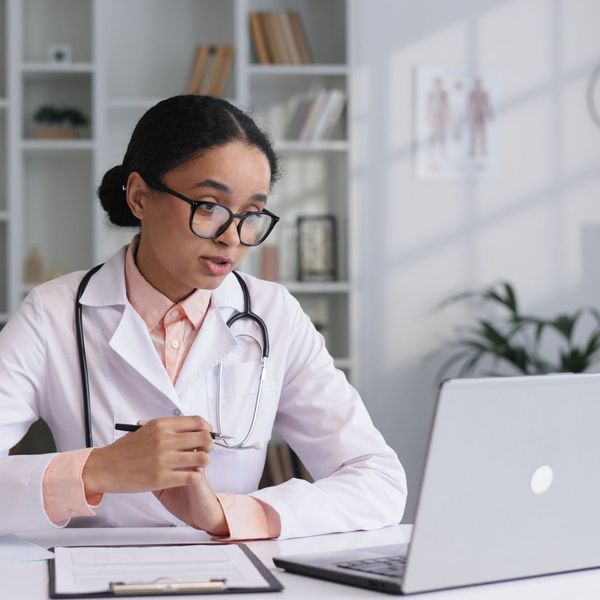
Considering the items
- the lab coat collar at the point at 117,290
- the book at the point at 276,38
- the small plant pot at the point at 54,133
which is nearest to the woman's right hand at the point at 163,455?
the lab coat collar at the point at 117,290

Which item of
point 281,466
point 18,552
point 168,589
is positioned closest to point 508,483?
point 168,589

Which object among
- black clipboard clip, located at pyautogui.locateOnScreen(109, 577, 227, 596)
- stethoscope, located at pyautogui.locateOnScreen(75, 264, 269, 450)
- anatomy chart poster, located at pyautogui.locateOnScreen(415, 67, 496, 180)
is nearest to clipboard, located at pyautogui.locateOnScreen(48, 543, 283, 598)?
black clipboard clip, located at pyautogui.locateOnScreen(109, 577, 227, 596)

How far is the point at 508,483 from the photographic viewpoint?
108 cm

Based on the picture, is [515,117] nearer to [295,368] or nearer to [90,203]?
[90,203]

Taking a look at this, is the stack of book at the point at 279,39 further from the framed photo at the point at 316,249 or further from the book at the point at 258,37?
the framed photo at the point at 316,249

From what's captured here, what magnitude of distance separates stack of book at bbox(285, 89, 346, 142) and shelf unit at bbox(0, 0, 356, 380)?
39mm

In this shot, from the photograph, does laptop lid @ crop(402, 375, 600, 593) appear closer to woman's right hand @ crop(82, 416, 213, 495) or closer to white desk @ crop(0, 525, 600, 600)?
white desk @ crop(0, 525, 600, 600)

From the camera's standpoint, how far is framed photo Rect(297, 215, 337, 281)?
4117mm

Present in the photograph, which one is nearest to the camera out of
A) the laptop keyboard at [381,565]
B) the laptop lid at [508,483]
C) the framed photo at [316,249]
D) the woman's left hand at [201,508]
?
the laptop lid at [508,483]

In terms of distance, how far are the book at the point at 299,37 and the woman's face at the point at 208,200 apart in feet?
7.87

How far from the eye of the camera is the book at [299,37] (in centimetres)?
404

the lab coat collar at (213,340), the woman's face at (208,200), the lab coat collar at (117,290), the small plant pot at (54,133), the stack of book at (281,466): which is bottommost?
the stack of book at (281,466)

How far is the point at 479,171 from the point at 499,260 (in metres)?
0.36

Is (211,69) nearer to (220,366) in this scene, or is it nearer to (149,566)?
(220,366)
